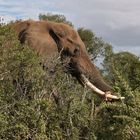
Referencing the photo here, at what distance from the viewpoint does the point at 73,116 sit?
781 centimetres

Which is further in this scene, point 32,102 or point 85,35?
point 85,35

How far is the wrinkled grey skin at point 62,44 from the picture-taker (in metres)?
10.4

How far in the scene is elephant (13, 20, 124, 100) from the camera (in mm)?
10344

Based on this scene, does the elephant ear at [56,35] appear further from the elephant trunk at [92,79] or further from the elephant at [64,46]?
the elephant trunk at [92,79]

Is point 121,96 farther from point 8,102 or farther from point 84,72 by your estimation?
point 84,72

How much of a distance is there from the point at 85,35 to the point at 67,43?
21452mm

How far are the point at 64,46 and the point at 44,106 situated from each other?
12.5ft

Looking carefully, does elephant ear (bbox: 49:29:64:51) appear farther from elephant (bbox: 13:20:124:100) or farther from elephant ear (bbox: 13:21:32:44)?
elephant ear (bbox: 13:21:32:44)

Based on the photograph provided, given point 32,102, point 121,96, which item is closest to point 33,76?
point 32,102

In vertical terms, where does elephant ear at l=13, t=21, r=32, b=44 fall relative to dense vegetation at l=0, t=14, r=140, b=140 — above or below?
above

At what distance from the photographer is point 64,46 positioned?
11031 millimetres

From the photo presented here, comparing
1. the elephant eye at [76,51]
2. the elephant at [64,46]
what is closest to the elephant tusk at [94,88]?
the elephant at [64,46]

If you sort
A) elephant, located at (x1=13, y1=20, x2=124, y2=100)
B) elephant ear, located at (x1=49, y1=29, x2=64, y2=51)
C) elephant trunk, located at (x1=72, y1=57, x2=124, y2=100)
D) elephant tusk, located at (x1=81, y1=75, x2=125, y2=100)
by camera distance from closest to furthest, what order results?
elephant tusk, located at (x1=81, y1=75, x2=125, y2=100)
elephant trunk, located at (x1=72, y1=57, x2=124, y2=100)
elephant, located at (x1=13, y1=20, x2=124, y2=100)
elephant ear, located at (x1=49, y1=29, x2=64, y2=51)

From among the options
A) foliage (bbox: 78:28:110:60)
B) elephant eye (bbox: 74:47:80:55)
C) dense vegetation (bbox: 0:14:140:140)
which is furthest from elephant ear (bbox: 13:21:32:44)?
foliage (bbox: 78:28:110:60)
